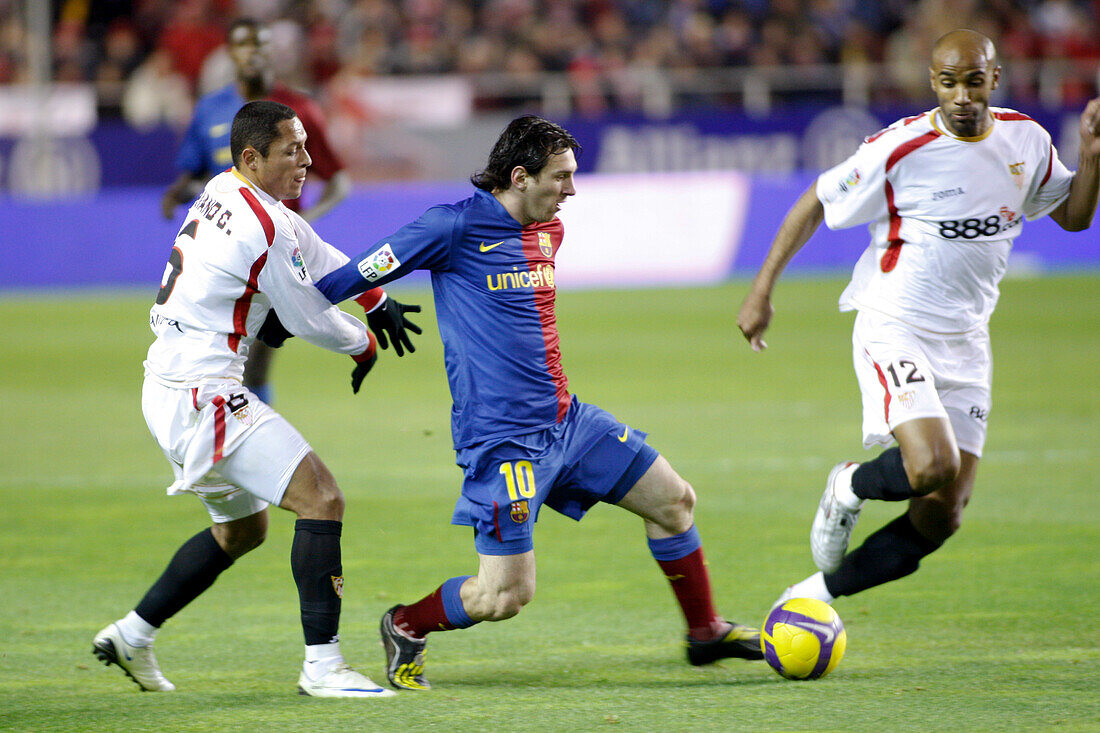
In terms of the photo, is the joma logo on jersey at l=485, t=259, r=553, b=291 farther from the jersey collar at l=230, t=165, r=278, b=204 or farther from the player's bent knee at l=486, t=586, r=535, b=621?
the player's bent knee at l=486, t=586, r=535, b=621

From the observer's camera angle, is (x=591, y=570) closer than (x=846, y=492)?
No

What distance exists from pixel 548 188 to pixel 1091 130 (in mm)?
1840

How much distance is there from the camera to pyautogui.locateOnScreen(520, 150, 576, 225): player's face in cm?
466

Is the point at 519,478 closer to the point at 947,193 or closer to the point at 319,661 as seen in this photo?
the point at 319,661

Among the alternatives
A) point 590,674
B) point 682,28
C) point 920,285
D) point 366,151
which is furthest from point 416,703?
point 682,28

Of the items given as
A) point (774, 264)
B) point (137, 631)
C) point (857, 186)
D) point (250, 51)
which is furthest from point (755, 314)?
point (250, 51)

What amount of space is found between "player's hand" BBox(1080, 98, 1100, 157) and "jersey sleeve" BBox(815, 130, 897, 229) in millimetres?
635

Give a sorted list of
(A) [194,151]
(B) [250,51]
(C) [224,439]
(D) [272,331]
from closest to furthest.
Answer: (C) [224,439] → (D) [272,331] → (B) [250,51] → (A) [194,151]

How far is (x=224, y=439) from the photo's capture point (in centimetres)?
454

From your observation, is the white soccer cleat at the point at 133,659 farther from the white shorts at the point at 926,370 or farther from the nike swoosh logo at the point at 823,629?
the white shorts at the point at 926,370

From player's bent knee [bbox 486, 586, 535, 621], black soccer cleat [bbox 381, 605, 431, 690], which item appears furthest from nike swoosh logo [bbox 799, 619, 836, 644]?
black soccer cleat [bbox 381, 605, 431, 690]

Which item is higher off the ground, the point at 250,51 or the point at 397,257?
the point at 250,51

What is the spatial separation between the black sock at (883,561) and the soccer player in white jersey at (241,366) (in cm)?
170

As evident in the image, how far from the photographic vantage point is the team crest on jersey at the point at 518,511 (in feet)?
15.1
